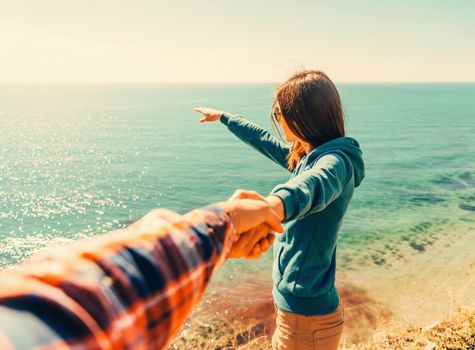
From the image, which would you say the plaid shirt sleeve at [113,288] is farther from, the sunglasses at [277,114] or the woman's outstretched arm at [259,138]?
the woman's outstretched arm at [259,138]

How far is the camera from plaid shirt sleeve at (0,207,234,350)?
0.70 meters

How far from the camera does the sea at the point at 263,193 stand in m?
12.0

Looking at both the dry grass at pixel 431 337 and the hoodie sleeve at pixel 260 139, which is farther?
the dry grass at pixel 431 337

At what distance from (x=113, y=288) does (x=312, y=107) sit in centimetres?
215

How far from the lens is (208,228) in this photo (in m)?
1.27

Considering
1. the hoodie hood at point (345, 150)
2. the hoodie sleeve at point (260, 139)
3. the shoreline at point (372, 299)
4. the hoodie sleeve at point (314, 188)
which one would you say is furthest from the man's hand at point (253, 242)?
the shoreline at point (372, 299)

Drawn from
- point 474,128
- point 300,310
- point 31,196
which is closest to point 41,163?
point 31,196

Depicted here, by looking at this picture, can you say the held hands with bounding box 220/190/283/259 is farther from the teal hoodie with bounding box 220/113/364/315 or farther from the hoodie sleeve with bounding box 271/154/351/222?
the teal hoodie with bounding box 220/113/364/315

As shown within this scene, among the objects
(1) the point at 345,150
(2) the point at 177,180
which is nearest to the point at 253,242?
(1) the point at 345,150

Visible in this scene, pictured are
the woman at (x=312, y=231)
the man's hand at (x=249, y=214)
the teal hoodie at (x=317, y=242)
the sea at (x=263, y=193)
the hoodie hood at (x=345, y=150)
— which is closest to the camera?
the man's hand at (x=249, y=214)

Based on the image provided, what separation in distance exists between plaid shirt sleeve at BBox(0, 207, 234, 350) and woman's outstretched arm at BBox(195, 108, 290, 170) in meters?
2.52

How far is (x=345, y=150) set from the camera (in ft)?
8.32

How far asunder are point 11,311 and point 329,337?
270 centimetres

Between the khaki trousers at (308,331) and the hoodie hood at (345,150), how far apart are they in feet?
3.73
